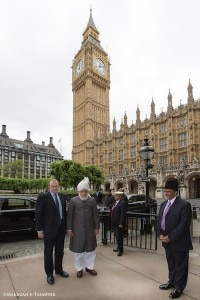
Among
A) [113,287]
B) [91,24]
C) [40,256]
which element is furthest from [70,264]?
[91,24]

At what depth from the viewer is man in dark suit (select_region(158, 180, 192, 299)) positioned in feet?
13.1

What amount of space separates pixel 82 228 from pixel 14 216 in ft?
16.6

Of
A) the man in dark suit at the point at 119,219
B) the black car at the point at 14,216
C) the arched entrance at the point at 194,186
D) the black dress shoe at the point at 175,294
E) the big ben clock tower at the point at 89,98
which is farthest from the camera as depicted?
the big ben clock tower at the point at 89,98

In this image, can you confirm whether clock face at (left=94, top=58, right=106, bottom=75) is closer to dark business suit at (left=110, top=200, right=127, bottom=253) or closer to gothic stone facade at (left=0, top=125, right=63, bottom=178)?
gothic stone facade at (left=0, top=125, right=63, bottom=178)

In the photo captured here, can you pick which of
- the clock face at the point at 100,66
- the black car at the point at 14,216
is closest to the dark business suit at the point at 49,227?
the black car at the point at 14,216

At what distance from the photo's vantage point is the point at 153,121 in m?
50.0

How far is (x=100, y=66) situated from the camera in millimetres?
75250

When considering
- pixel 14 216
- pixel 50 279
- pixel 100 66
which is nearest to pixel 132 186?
pixel 100 66

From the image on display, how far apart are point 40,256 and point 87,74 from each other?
6800cm

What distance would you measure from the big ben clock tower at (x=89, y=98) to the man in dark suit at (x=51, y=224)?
60.2 metres

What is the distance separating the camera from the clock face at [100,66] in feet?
→ 242

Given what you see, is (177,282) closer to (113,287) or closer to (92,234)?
(113,287)

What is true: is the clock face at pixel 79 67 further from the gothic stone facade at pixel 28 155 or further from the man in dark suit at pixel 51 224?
the man in dark suit at pixel 51 224

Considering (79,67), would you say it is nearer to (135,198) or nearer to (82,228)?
(135,198)
